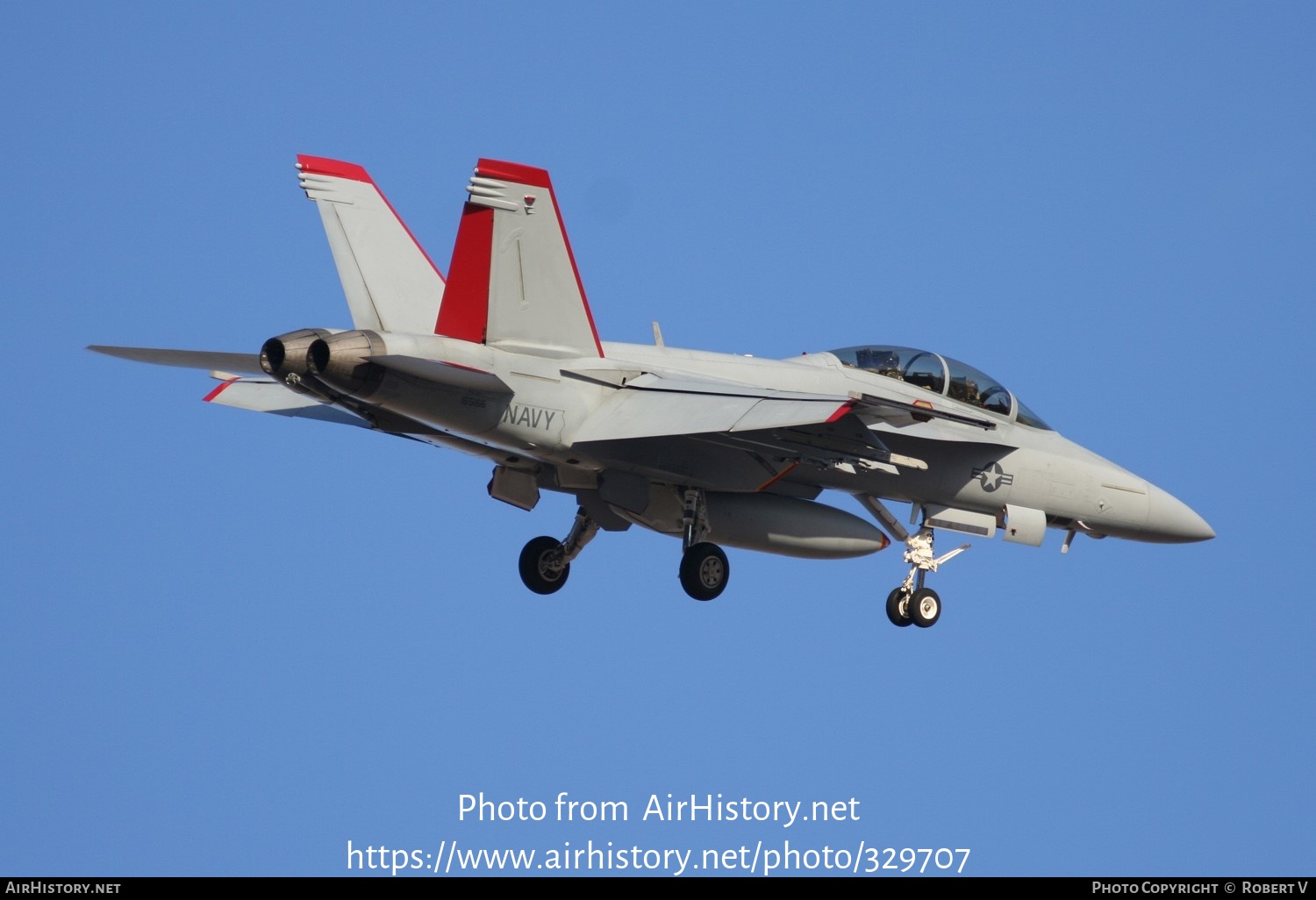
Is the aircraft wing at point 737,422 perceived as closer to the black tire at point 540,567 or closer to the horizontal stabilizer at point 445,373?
the horizontal stabilizer at point 445,373

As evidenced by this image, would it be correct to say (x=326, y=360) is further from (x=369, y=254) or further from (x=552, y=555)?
(x=552, y=555)

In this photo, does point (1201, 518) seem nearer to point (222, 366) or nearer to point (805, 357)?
point (805, 357)

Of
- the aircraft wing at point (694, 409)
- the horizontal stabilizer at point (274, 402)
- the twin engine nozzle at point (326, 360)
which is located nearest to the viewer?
the twin engine nozzle at point (326, 360)

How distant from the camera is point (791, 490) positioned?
68.1 feet

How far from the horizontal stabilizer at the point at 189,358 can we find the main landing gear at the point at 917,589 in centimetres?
763

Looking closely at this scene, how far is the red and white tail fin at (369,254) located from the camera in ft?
63.3

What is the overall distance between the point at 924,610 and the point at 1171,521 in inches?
132

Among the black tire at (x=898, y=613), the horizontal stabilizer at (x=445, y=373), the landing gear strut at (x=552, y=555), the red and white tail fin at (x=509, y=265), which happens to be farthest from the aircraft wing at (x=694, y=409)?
the black tire at (x=898, y=613)

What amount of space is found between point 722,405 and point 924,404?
3.23 metres

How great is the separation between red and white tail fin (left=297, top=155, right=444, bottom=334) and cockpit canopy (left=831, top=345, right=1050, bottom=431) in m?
4.78

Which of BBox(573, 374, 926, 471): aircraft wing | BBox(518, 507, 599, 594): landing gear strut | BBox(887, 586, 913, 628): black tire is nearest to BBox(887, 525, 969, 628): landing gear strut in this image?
BBox(887, 586, 913, 628): black tire

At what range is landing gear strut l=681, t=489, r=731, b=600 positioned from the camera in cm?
1961
